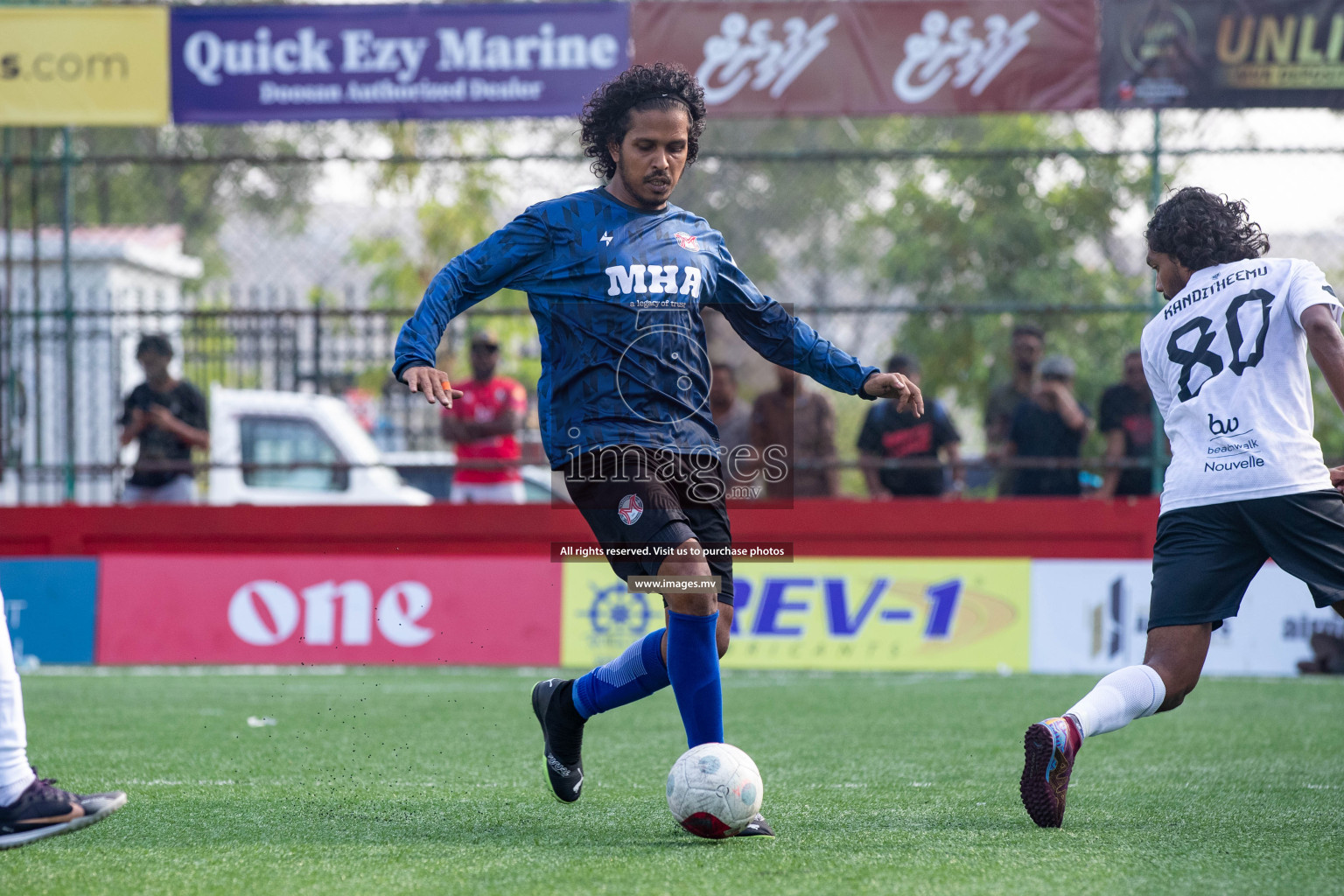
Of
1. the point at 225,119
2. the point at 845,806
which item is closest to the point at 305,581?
the point at 225,119

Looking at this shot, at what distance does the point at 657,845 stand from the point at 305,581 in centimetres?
646

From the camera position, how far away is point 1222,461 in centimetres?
414

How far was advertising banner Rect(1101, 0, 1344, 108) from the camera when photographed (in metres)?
9.62

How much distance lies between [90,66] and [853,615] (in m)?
6.59

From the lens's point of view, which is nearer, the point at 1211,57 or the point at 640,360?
the point at 640,360

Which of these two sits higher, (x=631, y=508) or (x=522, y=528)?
(x=631, y=508)

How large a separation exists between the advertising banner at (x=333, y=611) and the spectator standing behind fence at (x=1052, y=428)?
345 centimetres

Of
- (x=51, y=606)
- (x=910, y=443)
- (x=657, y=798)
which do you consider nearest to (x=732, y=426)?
(x=910, y=443)

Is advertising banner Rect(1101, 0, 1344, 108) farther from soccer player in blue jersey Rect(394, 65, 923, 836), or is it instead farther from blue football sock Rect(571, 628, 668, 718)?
blue football sock Rect(571, 628, 668, 718)

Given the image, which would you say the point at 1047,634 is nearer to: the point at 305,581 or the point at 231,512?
the point at 305,581

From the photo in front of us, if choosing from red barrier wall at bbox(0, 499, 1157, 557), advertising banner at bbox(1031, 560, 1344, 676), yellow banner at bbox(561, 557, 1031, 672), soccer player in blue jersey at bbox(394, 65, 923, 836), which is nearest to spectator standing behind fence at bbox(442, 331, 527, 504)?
red barrier wall at bbox(0, 499, 1157, 557)

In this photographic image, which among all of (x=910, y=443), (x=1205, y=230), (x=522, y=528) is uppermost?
(x=1205, y=230)

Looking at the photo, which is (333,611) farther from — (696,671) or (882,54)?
(696,671)

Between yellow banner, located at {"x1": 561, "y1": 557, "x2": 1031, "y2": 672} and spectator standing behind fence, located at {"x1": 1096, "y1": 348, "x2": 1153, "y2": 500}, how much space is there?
1.09 metres
